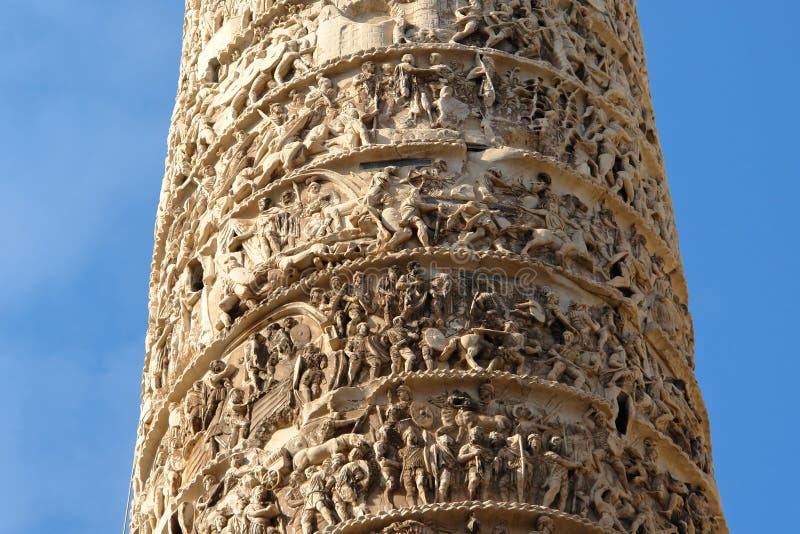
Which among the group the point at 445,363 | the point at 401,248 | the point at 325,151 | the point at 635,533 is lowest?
the point at 635,533

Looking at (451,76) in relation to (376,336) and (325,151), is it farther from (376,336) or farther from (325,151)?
(376,336)

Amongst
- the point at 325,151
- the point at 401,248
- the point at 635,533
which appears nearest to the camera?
the point at 635,533

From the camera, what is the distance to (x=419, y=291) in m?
7.99

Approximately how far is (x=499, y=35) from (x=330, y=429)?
2.54 meters

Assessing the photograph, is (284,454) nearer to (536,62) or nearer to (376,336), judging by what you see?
(376,336)

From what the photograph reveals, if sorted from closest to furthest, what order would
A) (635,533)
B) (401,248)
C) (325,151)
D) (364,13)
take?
(635,533) → (401,248) → (325,151) → (364,13)

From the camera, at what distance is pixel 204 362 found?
8484mm

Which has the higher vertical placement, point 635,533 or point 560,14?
point 560,14

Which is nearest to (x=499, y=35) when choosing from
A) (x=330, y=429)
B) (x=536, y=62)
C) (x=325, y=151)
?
(x=536, y=62)

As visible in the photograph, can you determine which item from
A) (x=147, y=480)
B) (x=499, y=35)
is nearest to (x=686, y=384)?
(x=499, y=35)

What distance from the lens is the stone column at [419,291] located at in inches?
297

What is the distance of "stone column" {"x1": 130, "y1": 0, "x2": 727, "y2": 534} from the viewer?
297 inches

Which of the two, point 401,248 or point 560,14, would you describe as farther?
point 560,14

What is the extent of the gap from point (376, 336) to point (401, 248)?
0.47m
